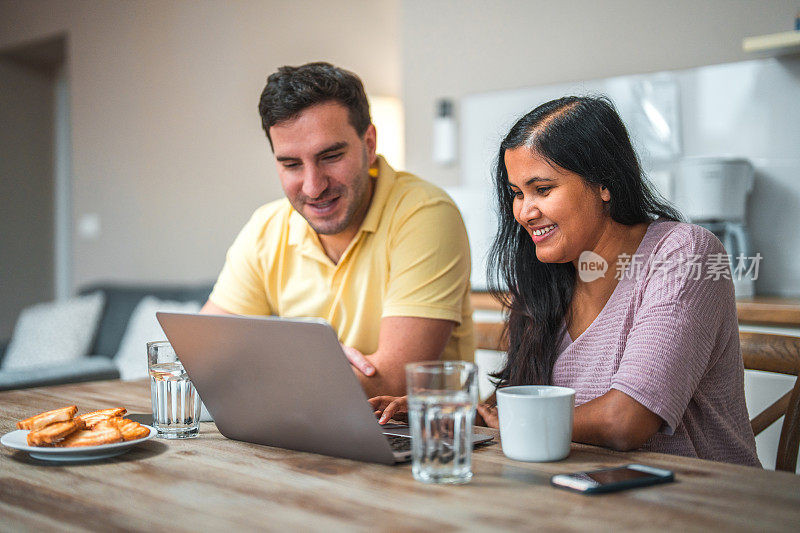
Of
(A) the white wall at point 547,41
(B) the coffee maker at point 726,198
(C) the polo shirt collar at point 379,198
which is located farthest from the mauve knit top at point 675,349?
(A) the white wall at point 547,41

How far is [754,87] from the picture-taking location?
2.63 m

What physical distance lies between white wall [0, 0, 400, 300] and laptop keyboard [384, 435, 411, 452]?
2.82 metres

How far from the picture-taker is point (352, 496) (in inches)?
31.6

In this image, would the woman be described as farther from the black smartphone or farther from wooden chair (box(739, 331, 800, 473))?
the black smartphone

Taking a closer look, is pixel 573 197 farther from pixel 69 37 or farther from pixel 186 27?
pixel 69 37

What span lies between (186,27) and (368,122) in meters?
3.09

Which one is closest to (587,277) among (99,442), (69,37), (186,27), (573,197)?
(573,197)

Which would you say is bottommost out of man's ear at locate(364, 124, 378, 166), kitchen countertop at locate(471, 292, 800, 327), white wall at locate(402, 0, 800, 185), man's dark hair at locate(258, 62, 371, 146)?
kitchen countertop at locate(471, 292, 800, 327)

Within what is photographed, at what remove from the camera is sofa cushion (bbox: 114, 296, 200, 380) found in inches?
140

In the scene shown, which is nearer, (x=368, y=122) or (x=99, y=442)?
(x=99, y=442)

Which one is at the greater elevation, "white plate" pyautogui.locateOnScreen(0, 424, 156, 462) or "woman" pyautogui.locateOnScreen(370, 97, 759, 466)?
"woman" pyautogui.locateOnScreen(370, 97, 759, 466)

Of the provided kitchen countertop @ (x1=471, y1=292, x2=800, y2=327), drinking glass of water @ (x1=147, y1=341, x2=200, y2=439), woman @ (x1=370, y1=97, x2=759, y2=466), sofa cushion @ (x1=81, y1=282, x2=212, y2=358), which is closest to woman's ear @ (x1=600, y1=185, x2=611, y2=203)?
woman @ (x1=370, y1=97, x2=759, y2=466)

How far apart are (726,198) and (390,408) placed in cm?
178

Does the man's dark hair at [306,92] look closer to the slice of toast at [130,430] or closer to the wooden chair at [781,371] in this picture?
the slice of toast at [130,430]
